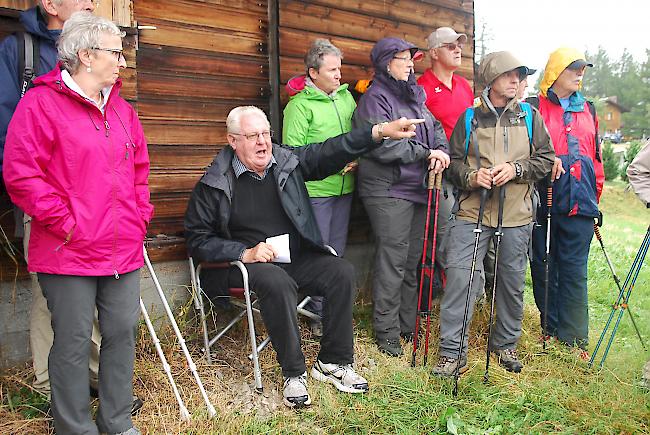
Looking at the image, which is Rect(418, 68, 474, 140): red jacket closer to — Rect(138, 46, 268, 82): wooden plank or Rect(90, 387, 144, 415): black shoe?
Rect(138, 46, 268, 82): wooden plank

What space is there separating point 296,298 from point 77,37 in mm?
1670

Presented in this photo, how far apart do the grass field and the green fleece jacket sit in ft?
3.47

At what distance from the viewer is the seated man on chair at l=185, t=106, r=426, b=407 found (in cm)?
348

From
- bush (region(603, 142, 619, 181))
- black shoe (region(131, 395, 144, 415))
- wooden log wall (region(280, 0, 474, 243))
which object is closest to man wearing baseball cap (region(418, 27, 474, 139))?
wooden log wall (region(280, 0, 474, 243))

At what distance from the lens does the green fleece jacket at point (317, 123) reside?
13.6ft

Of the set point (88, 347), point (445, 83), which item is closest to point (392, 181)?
point (445, 83)

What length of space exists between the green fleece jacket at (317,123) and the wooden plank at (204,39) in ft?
2.05

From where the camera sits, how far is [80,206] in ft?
8.63

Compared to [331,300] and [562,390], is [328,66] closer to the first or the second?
[331,300]

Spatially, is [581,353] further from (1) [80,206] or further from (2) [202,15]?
(2) [202,15]

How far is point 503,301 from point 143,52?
2.83 metres

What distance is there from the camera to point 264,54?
4668 millimetres

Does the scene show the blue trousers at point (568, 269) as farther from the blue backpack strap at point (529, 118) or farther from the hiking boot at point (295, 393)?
the hiking boot at point (295, 393)

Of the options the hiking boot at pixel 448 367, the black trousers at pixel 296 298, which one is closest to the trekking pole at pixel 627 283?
the hiking boot at pixel 448 367
